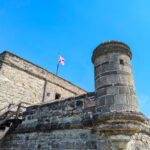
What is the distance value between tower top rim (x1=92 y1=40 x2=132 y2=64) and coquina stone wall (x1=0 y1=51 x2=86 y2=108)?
7.16 meters

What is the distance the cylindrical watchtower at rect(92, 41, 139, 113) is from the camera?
4.13 meters

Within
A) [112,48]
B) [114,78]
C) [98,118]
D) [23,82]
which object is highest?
[23,82]

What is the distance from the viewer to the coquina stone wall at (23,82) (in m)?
10.1

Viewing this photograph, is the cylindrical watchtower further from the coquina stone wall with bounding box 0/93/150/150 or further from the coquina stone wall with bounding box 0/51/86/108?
the coquina stone wall with bounding box 0/51/86/108

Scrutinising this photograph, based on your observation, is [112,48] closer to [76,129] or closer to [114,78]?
[114,78]

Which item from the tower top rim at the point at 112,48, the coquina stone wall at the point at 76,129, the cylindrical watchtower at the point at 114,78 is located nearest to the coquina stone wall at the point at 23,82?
the coquina stone wall at the point at 76,129

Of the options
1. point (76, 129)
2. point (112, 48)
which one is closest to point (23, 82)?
point (76, 129)

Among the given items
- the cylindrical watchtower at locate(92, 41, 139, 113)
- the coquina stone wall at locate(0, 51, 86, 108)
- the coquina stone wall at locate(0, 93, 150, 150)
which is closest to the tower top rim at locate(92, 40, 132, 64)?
the cylindrical watchtower at locate(92, 41, 139, 113)

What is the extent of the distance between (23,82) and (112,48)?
791 cm

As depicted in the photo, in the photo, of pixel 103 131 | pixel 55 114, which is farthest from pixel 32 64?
pixel 103 131

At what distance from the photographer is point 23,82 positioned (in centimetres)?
1113

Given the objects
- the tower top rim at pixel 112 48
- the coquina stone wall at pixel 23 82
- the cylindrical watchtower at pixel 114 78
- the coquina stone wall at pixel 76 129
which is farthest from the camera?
the coquina stone wall at pixel 23 82

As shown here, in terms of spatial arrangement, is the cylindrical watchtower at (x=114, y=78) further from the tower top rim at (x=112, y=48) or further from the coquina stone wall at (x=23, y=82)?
the coquina stone wall at (x=23, y=82)

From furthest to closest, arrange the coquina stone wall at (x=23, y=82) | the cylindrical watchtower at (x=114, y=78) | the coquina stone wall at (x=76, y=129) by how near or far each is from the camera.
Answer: the coquina stone wall at (x=23, y=82), the cylindrical watchtower at (x=114, y=78), the coquina stone wall at (x=76, y=129)
